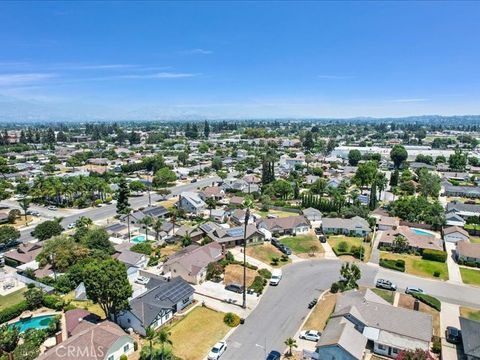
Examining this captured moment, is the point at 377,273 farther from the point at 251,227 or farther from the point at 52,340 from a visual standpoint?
the point at 52,340

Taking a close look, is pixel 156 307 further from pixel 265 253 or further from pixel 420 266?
pixel 420 266

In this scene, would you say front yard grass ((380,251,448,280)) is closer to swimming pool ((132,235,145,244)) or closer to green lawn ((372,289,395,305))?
green lawn ((372,289,395,305))

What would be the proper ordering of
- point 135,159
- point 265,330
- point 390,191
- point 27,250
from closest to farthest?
point 265,330
point 27,250
point 390,191
point 135,159

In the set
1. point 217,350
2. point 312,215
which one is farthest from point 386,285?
point 312,215

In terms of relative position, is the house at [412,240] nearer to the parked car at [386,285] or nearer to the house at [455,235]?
the house at [455,235]

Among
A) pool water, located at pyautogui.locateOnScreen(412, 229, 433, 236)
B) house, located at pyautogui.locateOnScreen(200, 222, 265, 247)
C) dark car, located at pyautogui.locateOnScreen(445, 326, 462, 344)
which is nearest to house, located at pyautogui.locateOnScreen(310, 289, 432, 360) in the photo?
dark car, located at pyautogui.locateOnScreen(445, 326, 462, 344)

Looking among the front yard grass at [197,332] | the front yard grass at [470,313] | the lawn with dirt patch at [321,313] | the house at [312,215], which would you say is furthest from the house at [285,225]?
the front yard grass at [470,313]

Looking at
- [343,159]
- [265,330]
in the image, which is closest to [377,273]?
[265,330]
